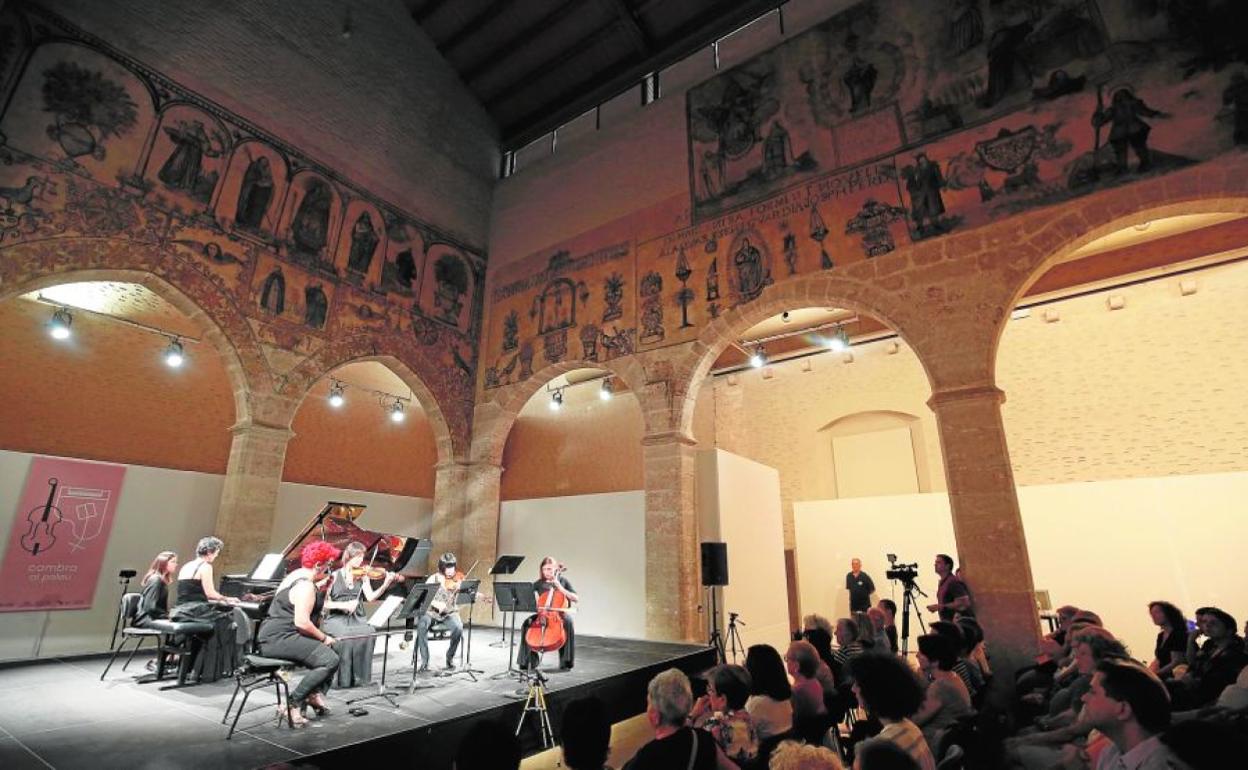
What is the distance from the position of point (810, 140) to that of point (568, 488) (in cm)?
760

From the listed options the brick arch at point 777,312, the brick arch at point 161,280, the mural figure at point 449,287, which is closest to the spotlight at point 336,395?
the brick arch at point 161,280

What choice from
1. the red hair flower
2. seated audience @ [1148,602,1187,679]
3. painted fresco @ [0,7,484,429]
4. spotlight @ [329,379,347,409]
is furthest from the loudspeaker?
spotlight @ [329,379,347,409]

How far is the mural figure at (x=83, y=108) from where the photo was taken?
723cm

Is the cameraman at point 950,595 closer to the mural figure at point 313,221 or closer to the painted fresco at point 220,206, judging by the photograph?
the painted fresco at point 220,206

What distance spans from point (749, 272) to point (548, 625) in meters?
5.72

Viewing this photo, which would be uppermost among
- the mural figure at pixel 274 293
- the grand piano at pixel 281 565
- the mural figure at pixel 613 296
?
the mural figure at pixel 613 296

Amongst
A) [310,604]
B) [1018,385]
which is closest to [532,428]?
[310,604]

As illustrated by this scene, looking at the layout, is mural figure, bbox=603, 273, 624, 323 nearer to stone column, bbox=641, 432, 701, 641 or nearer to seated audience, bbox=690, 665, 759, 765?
stone column, bbox=641, 432, 701, 641

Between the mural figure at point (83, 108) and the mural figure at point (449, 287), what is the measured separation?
4.96 m

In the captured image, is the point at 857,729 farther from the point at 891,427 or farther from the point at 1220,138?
the point at 891,427

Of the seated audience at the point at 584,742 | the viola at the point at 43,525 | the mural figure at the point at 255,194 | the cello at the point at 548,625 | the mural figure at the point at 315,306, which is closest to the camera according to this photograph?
the seated audience at the point at 584,742

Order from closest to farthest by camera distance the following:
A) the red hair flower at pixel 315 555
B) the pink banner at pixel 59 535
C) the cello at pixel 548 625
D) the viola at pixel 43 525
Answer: the red hair flower at pixel 315 555 < the cello at pixel 548 625 < the pink banner at pixel 59 535 < the viola at pixel 43 525

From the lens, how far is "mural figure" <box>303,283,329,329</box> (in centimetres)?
948

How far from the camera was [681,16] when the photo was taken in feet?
37.8
